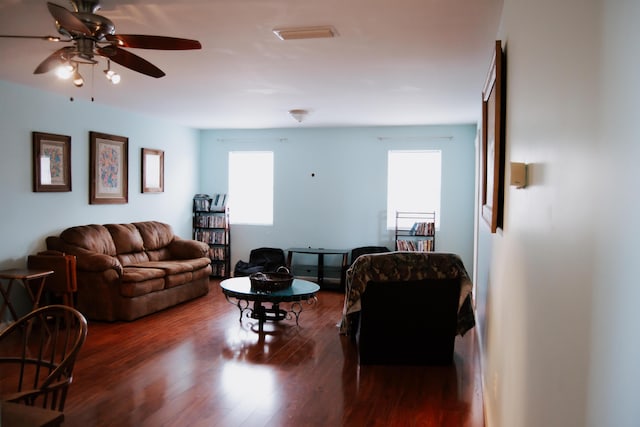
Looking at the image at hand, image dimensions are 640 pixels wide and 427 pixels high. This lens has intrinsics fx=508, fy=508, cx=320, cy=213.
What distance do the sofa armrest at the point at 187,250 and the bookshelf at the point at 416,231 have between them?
2827 millimetres

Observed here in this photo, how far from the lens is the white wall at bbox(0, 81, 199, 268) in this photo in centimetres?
511

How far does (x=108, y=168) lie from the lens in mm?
6488

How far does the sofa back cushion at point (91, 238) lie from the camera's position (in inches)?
220

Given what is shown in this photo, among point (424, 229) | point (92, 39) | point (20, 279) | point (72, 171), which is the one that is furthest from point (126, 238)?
point (424, 229)

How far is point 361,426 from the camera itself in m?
3.07

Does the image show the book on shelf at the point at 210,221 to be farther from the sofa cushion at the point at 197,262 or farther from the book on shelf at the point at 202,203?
the sofa cushion at the point at 197,262

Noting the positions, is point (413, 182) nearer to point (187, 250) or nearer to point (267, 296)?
point (187, 250)

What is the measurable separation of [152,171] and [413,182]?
3.87 meters

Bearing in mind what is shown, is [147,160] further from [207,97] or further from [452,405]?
[452,405]

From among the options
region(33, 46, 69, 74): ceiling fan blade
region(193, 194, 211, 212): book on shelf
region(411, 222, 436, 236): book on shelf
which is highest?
region(33, 46, 69, 74): ceiling fan blade

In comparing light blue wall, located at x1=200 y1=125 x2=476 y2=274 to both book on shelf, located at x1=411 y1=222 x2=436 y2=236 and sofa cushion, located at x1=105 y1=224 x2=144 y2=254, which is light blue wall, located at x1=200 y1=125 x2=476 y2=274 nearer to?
book on shelf, located at x1=411 y1=222 x2=436 y2=236

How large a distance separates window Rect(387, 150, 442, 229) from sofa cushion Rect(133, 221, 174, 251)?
328cm

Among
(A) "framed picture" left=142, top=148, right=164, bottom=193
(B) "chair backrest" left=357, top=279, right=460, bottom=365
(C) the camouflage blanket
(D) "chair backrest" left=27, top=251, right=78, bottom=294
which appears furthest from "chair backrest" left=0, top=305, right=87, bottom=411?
(A) "framed picture" left=142, top=148, right=164, bottom=193

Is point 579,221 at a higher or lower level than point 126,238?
higher
